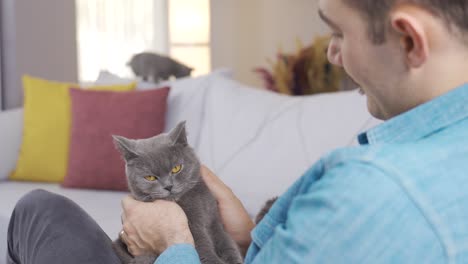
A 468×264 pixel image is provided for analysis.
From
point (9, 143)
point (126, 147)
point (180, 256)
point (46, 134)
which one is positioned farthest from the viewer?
point (9, 143)

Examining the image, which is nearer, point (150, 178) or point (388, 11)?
point (388, 11)

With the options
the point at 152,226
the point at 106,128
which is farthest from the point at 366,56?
the point at 106,128

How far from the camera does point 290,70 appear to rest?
4277 millimetres

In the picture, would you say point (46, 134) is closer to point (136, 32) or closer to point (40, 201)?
point (40, 201)

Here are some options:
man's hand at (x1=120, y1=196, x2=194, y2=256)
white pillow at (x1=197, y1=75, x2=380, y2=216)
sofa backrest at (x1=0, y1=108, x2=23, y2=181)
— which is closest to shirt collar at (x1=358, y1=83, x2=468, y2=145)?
man's hand at (x1=120, y1=196, x2=194, y2=256)

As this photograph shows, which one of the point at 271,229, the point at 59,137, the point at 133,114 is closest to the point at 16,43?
the point at 59,137

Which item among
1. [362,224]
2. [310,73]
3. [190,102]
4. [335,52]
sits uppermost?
[335,52]

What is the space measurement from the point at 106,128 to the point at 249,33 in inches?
118

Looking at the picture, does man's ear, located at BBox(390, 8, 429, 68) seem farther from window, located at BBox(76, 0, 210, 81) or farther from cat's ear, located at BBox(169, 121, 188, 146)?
window, located at BBox(76, 0, 210, 81)

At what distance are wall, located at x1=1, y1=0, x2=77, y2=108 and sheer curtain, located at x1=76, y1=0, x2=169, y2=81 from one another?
29cm

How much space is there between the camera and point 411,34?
1.78ft

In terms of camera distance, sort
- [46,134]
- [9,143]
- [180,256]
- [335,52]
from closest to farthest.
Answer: [335,52] → [180,256] → [46,134] → [9,143]

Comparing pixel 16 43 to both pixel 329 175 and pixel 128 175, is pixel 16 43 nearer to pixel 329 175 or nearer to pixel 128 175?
pixel 128 175

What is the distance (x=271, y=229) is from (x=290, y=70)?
3.71 meters
